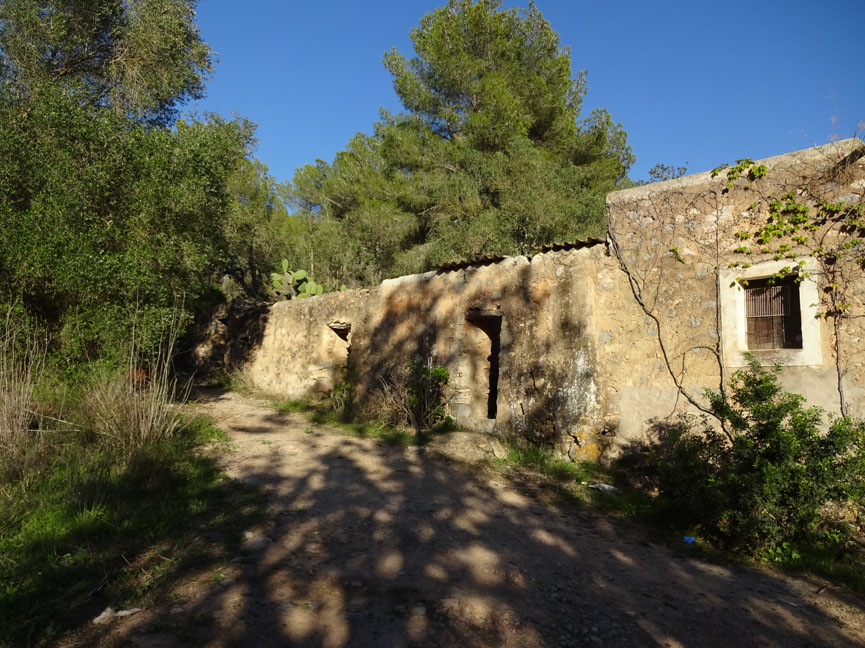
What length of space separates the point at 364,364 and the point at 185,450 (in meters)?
3.94

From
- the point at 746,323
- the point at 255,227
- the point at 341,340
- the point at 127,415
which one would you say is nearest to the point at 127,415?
the point at 127,415

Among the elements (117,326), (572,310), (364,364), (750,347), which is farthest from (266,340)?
(750,347)

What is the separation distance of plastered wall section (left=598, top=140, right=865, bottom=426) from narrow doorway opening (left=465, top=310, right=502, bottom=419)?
6.33ft

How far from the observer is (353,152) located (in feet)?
58.4

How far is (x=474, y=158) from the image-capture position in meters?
14.3

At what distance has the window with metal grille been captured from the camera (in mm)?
5754

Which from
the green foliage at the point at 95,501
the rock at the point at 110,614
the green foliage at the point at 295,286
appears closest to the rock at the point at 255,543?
the green foliage at the point at 95,501

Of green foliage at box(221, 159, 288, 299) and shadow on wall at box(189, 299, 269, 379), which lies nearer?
shadow on wall at box(189, 299, 269, 379)

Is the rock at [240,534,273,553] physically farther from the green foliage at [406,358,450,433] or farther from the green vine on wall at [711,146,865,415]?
the green vine on wall at [711,146,865,415]

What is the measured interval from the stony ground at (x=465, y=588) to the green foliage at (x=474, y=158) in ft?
29.1

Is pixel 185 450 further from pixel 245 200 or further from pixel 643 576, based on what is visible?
pixel 245 200

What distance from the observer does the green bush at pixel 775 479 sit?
412cm

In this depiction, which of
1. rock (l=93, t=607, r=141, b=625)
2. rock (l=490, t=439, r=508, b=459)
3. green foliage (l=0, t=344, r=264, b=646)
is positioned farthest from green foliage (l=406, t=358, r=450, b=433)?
rock (l=93, t=607, r=141, b=625)

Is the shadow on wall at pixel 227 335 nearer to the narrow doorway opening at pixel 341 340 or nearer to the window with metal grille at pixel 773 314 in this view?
the narrow doorway opening at pixel 341 340
